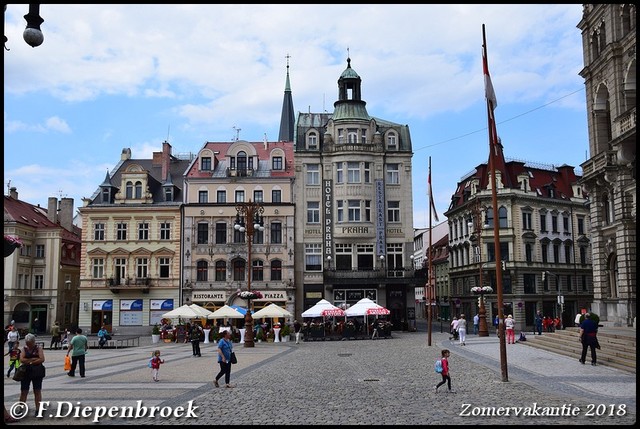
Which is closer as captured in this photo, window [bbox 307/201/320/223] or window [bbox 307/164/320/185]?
window [bbox 307/201/320/223]

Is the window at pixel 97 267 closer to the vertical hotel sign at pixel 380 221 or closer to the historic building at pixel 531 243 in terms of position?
the vertical hotel sign at pixel 380 221

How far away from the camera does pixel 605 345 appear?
23.5m

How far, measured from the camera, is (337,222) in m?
52.2

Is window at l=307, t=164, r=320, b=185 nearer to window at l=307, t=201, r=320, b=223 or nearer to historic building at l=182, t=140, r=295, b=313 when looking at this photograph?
historic building at l=182, t=140, r=295, b=313

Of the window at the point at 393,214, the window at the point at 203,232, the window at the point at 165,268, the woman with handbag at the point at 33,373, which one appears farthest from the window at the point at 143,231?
the woman with handbag at the point at 33,373

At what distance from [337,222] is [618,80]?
2670cm

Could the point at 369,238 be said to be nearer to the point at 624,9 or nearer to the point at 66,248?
the point at 624,9

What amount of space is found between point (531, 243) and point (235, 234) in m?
30.2

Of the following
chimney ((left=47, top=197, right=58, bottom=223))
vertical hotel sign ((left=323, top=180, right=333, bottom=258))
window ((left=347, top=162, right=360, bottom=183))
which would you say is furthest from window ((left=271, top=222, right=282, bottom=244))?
chimney ((left=47, top=197, right=58, bottom=223))

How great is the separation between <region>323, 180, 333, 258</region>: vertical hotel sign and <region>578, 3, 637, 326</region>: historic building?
23.2 meters

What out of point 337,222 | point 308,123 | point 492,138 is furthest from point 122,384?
point 308,123

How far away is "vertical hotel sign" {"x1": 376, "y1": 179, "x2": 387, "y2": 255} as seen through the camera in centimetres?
5188

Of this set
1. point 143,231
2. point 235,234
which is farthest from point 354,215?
point 143,231

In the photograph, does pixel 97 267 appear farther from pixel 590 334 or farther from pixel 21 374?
pixel 590 334
